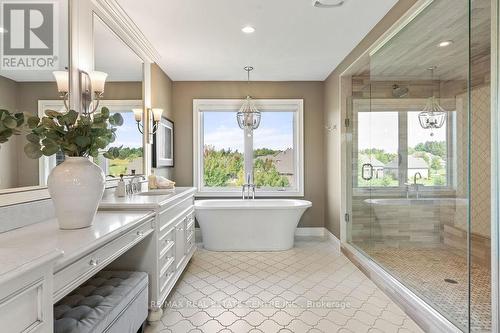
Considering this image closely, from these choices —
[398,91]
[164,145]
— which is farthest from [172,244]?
[398,91]

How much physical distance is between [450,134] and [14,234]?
3.53 meters

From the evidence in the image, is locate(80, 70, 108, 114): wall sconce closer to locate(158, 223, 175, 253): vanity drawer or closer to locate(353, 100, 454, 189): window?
locate(158, 223, 175, 253): vanity drawer

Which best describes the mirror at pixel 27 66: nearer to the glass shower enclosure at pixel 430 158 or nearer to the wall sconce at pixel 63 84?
the wall sconce at pixel 63 84

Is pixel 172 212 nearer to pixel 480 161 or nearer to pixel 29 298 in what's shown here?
pixel 29 298

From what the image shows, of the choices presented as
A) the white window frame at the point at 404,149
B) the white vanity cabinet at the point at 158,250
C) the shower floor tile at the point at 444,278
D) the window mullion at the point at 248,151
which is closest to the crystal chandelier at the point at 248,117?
the window mullion at the point at 248,151

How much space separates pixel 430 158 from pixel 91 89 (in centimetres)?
331

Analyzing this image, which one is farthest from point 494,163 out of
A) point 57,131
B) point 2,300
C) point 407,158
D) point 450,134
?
point 57,131

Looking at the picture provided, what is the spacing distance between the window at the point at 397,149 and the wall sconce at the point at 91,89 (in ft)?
9.97

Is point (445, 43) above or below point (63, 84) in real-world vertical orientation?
above

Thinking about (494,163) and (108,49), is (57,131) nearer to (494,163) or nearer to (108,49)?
(108,49)

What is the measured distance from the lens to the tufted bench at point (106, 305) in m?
1.38

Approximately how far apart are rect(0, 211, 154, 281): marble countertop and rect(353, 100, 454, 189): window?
2961 mm

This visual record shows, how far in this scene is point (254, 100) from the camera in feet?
15.8

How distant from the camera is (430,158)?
10.6 feet
